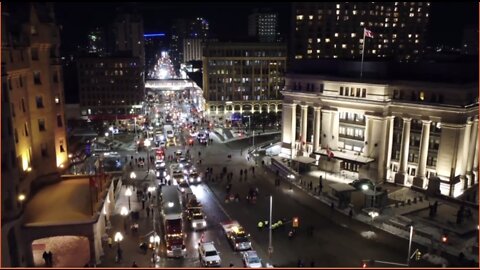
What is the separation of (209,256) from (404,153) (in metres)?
40.9

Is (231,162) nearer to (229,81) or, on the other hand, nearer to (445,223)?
(445,223)

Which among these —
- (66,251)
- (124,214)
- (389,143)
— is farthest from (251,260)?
(389,143)

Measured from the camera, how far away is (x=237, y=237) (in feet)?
154

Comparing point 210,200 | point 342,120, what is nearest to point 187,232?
point 210,200

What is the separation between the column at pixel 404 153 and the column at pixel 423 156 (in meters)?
2.21

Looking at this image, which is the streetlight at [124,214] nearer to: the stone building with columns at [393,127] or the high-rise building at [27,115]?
the high-rise building at [27,115]

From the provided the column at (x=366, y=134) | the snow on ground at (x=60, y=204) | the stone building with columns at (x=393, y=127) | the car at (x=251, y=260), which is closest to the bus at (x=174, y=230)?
the car at (x=251, y=260)

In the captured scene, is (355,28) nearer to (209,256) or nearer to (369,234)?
(369,234)

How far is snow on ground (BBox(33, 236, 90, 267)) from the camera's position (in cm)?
4362

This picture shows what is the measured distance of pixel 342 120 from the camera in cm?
7919

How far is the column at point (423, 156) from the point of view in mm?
67625

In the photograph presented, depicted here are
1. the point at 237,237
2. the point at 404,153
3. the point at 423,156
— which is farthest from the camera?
the point at 404,153

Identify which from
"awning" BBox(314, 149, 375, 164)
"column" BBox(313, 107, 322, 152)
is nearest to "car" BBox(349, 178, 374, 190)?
"awning" BBox(314, 149, 375, 164)

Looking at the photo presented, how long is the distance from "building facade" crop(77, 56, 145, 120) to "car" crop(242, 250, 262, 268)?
100782mm
